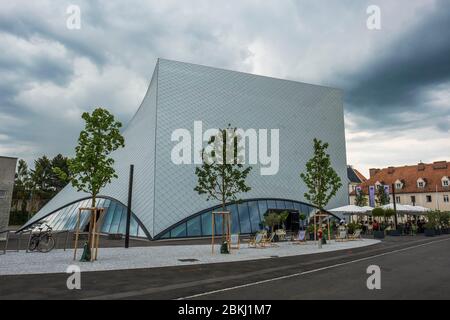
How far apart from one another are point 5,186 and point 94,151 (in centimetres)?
1206

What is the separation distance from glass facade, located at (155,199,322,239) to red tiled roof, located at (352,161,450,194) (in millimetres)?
36826

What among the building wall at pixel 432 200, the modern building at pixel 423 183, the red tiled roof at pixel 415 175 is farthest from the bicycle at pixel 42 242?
the red tiled roof at pixel 415 175

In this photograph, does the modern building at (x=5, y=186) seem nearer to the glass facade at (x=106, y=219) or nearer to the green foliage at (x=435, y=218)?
the glass facade at (x=106, y=219)

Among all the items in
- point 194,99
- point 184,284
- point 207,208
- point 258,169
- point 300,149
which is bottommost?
point 184,284

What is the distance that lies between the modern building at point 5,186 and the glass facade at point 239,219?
10.3 m

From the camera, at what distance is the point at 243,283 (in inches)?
356

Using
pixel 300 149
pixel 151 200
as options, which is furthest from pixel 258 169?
pixel 151 200

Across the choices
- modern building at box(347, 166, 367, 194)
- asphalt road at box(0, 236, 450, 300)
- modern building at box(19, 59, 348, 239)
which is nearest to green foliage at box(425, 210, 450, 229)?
modern building at box(19, 59, 348, 239)
